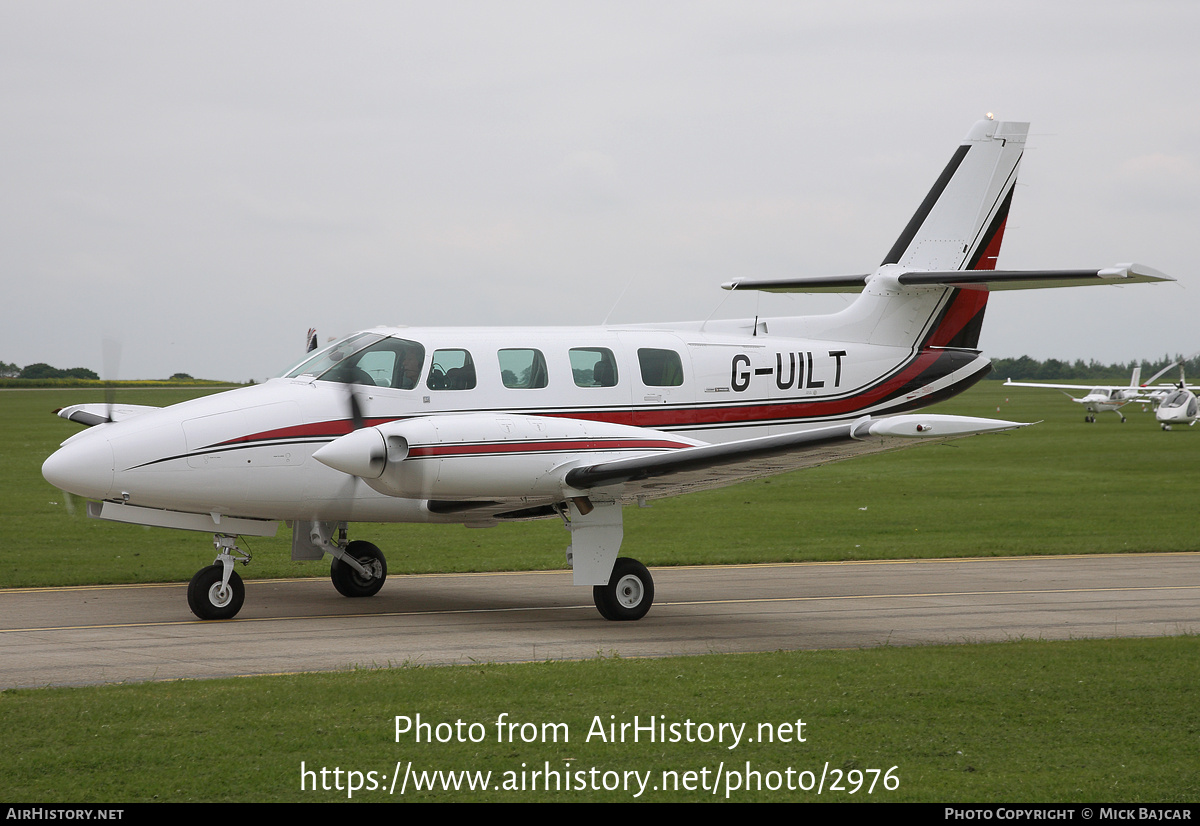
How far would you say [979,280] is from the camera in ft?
48.8

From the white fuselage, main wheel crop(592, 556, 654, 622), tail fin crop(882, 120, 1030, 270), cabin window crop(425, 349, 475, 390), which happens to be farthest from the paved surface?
tail fin crop(882, 120, 1030, 270)

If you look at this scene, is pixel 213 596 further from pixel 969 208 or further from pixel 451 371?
A: pixel 969 208

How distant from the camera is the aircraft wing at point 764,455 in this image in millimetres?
10258

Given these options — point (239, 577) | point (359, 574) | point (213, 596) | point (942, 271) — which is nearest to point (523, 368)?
point (359, 574)

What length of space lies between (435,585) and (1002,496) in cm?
1874

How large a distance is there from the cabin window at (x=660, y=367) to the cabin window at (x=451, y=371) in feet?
7.02

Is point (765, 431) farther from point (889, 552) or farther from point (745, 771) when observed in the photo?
point (745, 771)

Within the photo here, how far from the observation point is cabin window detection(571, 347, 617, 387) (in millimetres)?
13312

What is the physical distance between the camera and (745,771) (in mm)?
6887

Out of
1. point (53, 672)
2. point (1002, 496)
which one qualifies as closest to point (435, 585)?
point (53, 672)

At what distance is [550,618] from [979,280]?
23.3ft

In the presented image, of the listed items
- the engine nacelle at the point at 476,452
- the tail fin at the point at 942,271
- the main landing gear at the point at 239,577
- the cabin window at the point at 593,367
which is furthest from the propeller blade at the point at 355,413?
the tail fin at the point at 942,271

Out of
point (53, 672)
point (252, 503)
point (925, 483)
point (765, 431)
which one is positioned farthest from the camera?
point (925, 483)
